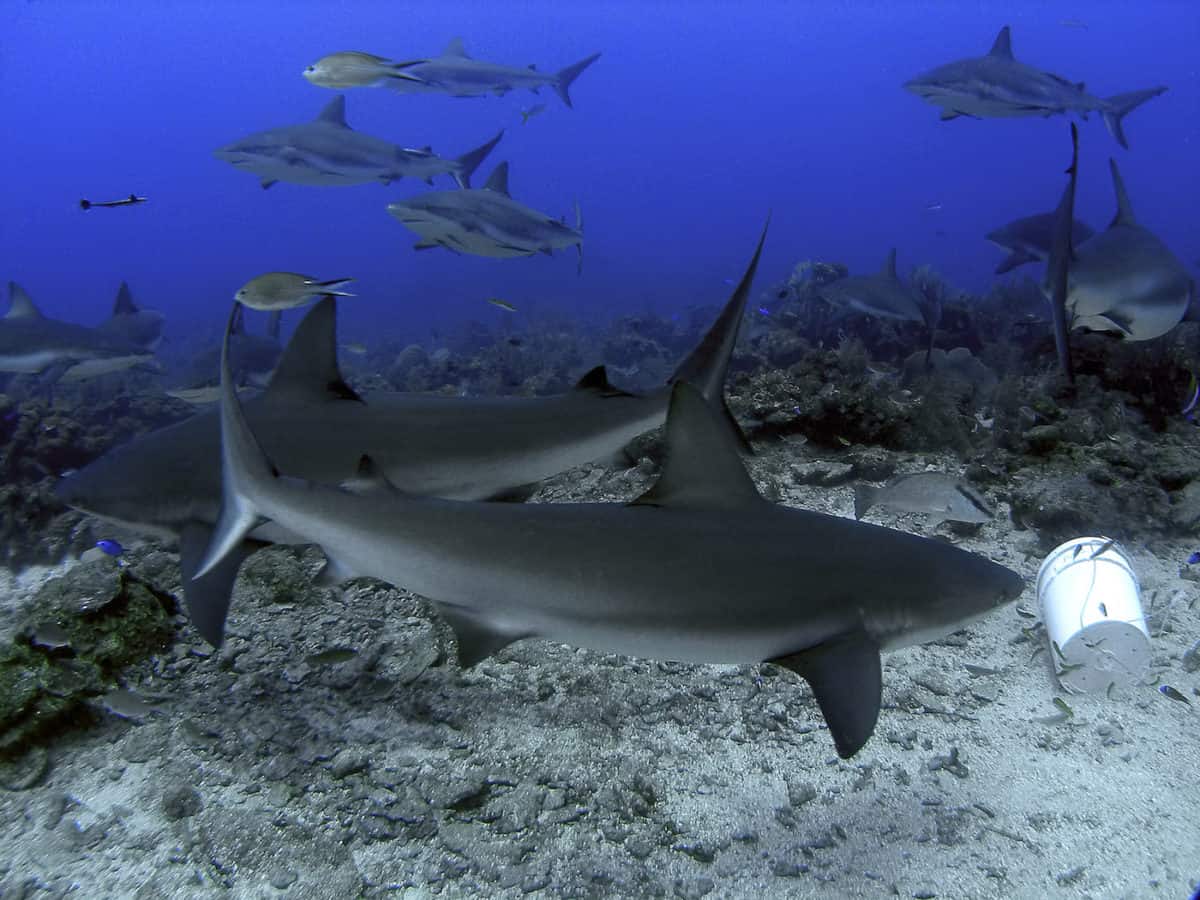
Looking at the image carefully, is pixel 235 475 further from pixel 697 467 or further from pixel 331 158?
pixel 331 158

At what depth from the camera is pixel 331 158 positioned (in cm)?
764

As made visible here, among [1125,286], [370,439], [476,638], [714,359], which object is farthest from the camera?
[1125,286]

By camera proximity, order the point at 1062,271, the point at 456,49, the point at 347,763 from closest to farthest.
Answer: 1. the point at 347,763
2. the point at 1062,271
3. the point at 456,49

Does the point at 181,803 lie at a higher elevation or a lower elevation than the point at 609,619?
lower

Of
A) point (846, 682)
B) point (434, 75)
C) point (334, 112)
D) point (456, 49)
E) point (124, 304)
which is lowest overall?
point (124, 304)

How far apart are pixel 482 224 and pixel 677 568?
521 cm

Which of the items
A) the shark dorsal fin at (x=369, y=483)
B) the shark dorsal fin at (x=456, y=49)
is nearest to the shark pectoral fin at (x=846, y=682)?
the shark dorsal fin at (x=369, y=483)

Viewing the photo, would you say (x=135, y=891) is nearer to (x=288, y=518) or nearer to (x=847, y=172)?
(x=288, y=518)

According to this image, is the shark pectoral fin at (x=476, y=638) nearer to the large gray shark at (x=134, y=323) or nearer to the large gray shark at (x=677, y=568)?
the large gray shark at (x=677, y=568)

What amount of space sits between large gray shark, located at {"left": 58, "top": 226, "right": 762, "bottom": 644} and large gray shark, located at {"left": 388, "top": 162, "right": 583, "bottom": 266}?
3.13 m

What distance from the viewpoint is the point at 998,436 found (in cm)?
610

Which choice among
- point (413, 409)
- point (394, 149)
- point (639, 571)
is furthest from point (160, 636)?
point (394, 149)

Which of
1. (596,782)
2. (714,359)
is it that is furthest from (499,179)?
(596,782)

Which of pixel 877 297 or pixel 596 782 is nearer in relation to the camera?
Result: pixel 596 782
